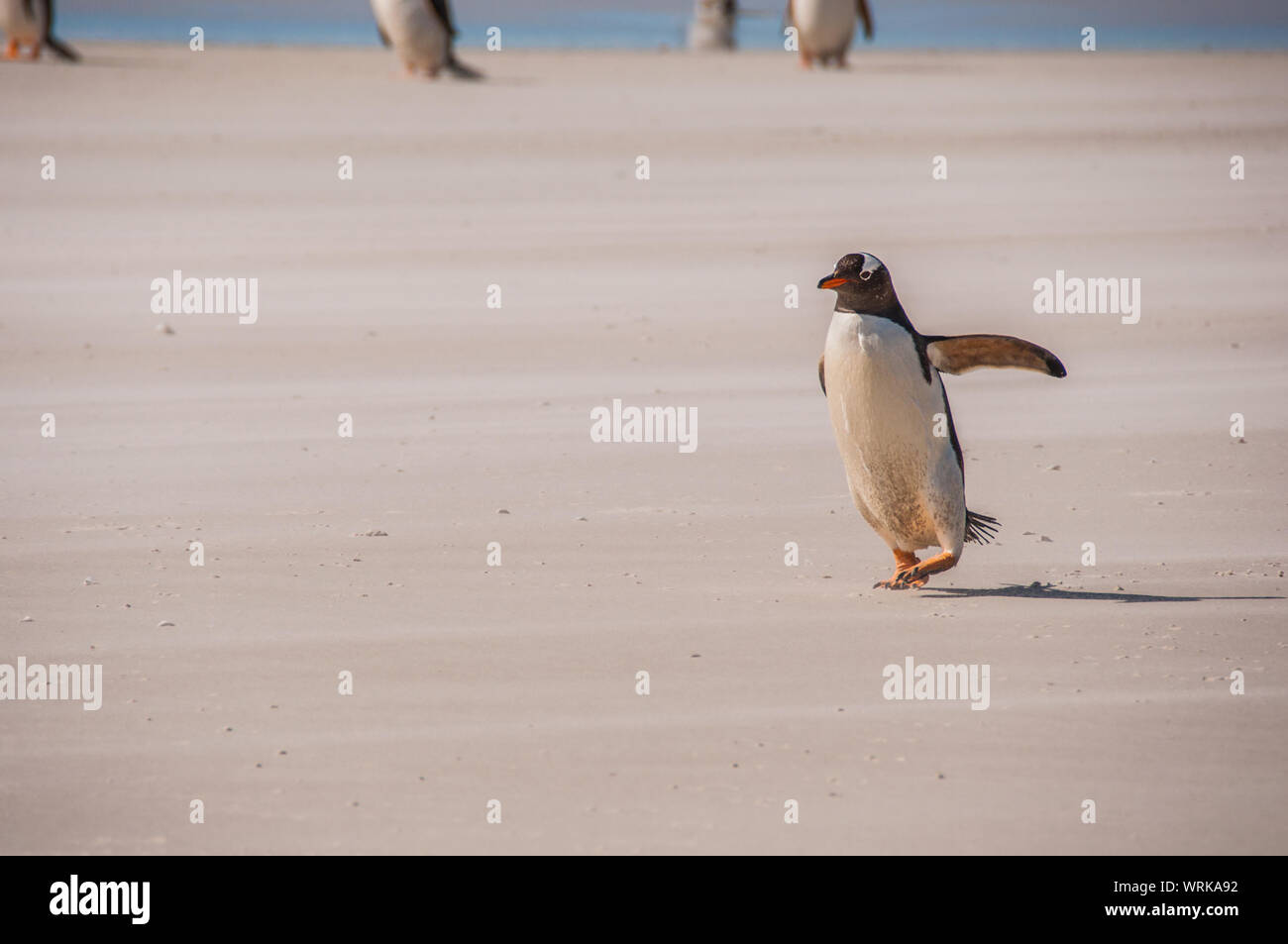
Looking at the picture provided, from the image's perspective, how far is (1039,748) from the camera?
4148mm

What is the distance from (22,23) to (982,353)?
16.9 meters

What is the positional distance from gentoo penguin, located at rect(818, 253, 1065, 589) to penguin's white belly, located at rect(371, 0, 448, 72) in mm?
15065

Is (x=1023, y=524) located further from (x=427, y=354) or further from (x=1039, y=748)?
(x=427, y=354)

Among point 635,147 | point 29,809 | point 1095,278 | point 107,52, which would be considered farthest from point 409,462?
point 107,52

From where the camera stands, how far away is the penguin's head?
16.9ft

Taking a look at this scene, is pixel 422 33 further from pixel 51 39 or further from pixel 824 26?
pixel 824 26

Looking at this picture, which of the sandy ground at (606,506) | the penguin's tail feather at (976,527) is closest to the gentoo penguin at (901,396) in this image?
the penguin's tail feather at (976,527)

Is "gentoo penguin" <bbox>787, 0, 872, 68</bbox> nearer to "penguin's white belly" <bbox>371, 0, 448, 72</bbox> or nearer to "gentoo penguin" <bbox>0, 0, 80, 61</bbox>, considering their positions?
"penguin's white belly" <bbox>371, 0, 448, 72</bbox>

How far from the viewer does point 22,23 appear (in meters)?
19.5

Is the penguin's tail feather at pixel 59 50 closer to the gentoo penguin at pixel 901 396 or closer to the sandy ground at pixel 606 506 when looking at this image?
the sandy ground at pixel 606 506

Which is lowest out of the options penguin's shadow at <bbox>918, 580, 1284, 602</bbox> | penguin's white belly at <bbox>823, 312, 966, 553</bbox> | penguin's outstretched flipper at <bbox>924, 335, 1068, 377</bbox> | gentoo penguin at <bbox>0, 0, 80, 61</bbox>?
penguin's shadow at <bbox>918, 580, 1284, 602</bbox>

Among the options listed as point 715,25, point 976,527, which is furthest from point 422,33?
point 976,527

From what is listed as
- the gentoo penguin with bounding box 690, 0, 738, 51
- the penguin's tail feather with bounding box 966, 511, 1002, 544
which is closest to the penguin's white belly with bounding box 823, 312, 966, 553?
the penguin's tail feather with bounding box 966, 511, 1002, 544

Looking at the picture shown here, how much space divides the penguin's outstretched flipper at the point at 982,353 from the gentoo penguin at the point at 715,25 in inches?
807
